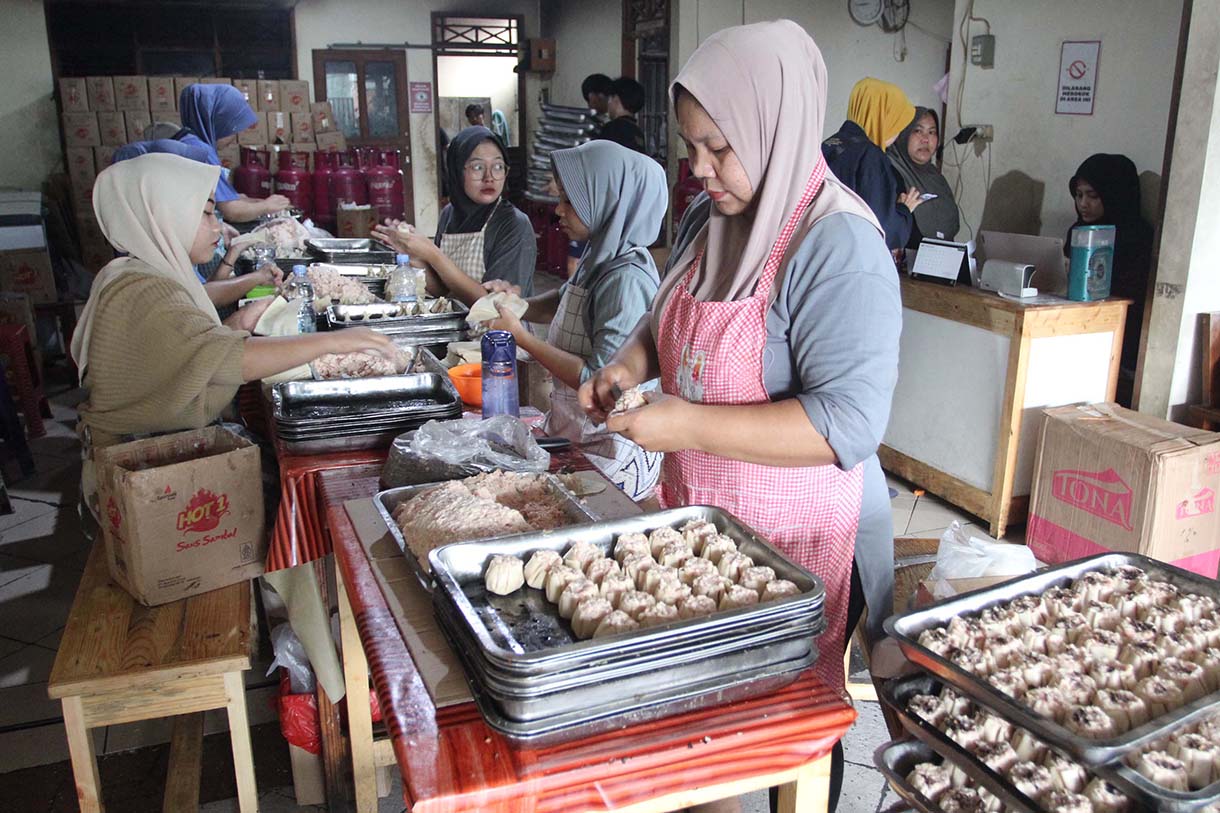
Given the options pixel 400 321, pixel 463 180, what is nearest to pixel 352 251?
pixel 463 180

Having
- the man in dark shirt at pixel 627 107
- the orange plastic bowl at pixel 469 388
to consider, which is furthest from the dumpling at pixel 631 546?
the man in dark shirt at pixel 627 107

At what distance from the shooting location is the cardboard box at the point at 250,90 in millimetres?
10492

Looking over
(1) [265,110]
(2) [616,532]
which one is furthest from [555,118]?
(2) [616,532]

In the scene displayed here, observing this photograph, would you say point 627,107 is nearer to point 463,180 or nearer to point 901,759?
point 463,180

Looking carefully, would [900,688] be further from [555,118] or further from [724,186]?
[555,118]

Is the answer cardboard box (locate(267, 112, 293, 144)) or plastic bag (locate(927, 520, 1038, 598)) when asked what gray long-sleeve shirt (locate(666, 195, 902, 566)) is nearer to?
plastic bag (locate(927, 520, 1038, 598))

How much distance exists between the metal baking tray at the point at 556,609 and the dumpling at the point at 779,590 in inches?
0.7

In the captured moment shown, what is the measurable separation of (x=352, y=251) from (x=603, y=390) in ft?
10.8

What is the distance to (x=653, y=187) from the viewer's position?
9.77 feet

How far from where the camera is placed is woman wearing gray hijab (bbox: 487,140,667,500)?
2.74m

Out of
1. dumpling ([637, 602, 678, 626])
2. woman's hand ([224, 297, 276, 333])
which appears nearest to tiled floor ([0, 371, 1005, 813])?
dumpling ([637, 602, 678, 626])

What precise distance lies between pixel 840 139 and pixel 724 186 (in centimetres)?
402

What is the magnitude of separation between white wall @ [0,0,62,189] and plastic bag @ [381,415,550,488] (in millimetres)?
10282

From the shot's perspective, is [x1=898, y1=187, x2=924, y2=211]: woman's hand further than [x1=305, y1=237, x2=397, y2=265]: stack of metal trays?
Yes
